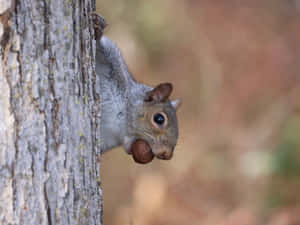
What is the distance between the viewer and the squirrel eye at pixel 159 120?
2.54 m

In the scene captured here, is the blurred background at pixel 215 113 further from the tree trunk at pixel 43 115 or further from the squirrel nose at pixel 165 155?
the tree trunk at pixel 43 115

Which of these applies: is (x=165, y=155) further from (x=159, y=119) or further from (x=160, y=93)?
(x=160, y=93)

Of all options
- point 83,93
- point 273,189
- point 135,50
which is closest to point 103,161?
point 135,50

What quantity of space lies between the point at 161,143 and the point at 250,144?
434 cm

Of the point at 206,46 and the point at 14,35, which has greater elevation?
the point at 206,46

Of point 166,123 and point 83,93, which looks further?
point 166,123

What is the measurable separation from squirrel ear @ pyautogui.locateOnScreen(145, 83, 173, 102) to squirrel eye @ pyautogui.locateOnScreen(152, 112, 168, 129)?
77mm

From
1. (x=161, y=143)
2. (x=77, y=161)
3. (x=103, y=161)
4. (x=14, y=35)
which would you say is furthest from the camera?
(x=103, y=161)

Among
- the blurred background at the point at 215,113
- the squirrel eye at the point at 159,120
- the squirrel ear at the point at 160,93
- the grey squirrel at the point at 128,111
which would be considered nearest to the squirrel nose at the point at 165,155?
the grey squirrel at the point at 128,111

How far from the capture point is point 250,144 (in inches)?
262

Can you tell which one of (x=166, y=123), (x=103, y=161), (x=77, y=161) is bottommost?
(x=77, y=161)

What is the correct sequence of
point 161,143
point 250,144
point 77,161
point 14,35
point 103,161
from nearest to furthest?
point 14,35 < point 77,161 < point 161,143 < point 103,161 < point 250,144

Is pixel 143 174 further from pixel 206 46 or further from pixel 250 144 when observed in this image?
pixel 206 46

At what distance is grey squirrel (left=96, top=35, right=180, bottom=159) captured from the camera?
2.42 meters
